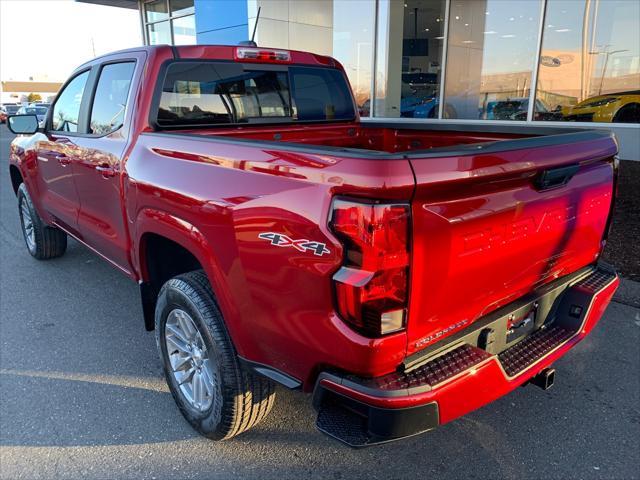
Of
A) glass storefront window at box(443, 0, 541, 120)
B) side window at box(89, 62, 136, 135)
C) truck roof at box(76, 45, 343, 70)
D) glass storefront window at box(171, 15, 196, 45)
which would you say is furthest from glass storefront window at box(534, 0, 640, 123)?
glass storefront window at box(171, 15, 196, 45)

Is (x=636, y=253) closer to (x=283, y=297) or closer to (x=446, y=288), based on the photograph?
(x=446, y=288)

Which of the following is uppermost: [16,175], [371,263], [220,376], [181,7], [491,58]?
[181,7]

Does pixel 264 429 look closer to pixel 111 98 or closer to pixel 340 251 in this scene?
pixel 340 251

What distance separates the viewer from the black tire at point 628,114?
800cm

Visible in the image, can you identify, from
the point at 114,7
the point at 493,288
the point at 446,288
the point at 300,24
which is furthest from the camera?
the point at 114,7

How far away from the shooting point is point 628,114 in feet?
26.6

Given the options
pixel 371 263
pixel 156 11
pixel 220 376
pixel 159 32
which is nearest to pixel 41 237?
pixel 220 376

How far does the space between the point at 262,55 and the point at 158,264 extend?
1.63 meters

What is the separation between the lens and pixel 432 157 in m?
1.65

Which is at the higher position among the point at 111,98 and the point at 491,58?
the point at 491,58

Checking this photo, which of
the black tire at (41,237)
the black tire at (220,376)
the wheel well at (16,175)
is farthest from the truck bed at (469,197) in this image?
the wheel well at (16,175)

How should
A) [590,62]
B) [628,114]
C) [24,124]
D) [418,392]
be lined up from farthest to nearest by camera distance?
[590,62] < [628,114] < [24,124] < [418,392]

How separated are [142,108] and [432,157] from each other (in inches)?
78.0

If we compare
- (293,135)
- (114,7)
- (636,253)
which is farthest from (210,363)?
(114,7)
